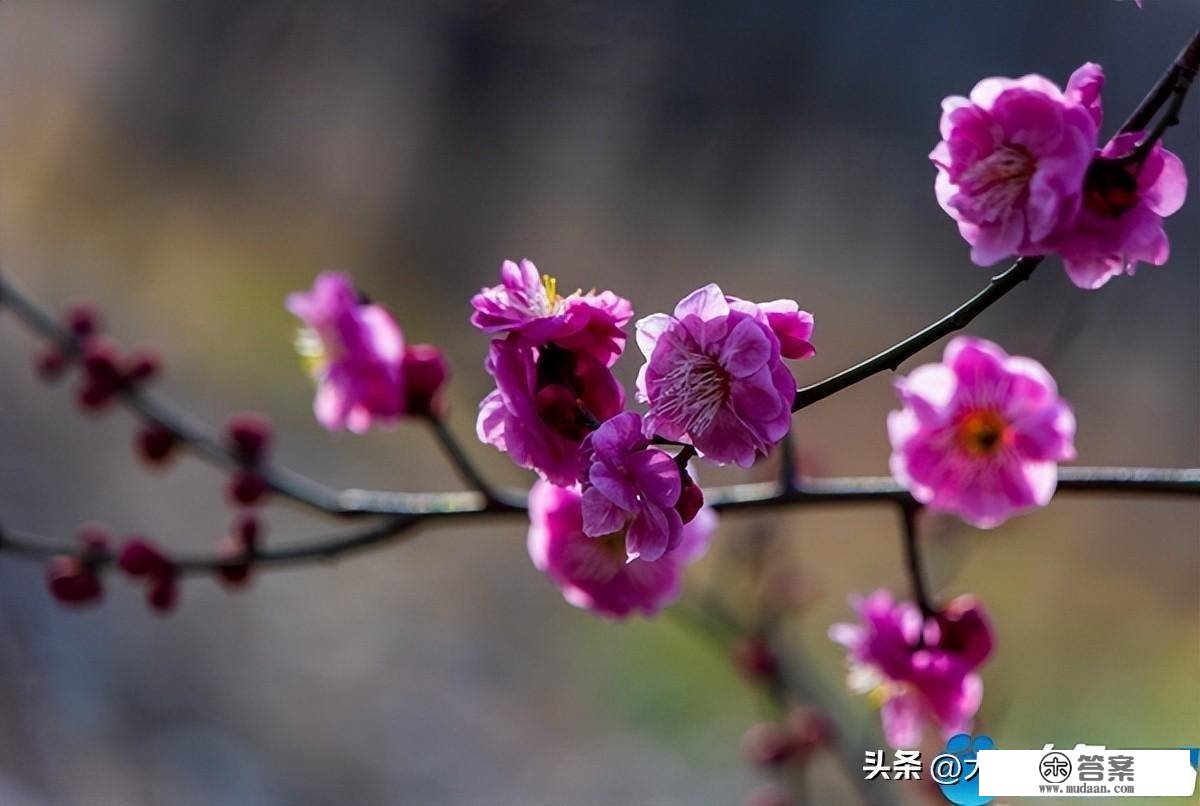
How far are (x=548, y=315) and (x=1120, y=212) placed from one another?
0.26 m

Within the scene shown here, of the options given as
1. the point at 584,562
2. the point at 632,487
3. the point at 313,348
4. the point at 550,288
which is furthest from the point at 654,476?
the point at 313,348

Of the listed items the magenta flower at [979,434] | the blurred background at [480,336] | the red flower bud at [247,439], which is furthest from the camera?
the blurred background at [480,336]

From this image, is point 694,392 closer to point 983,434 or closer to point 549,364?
point 549,364

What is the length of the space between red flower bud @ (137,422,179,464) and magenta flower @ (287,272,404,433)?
0.23 meters

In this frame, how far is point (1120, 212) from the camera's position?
47cm

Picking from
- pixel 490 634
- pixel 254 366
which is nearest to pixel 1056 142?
pixel 490 634

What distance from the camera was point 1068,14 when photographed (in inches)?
71.9

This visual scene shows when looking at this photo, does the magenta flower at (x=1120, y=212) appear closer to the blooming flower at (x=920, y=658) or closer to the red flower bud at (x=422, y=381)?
the blooming flower at (x=920, y=658)

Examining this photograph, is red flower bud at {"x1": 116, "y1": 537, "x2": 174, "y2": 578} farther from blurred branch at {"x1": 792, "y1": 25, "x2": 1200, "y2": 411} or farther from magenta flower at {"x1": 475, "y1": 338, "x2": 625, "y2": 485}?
blurred branch at {"x1": 792, "y1": 25, "x2": 1200, "y2": 411}

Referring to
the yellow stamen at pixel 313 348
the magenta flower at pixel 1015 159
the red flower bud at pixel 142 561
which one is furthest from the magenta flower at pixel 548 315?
the red flower bud at pixel 142 561

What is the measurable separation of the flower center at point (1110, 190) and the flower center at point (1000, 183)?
0.09 feet

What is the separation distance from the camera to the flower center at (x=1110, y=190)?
0.47 m

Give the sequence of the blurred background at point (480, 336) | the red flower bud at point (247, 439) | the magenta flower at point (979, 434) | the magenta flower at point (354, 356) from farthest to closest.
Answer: the blurred background at point (480, 336) → the red flower bud at point (247, 439) → the magenta flower at point (354, 356) → the magenta flower at point (979, 434)

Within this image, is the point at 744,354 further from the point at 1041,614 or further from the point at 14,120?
the point at 14,120
